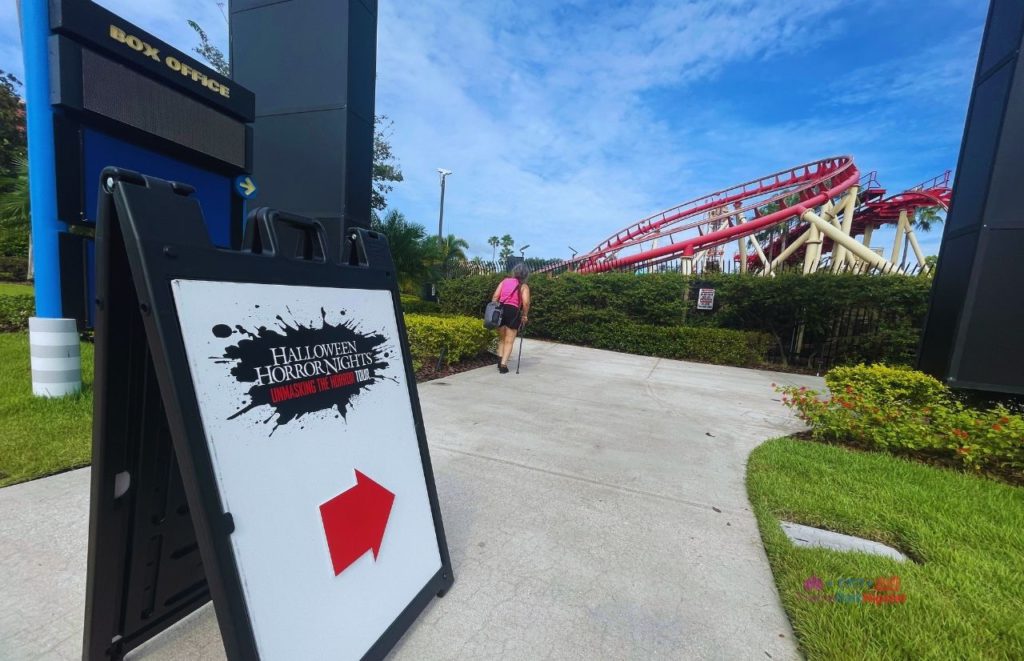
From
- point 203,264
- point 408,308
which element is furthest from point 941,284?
point 408,308

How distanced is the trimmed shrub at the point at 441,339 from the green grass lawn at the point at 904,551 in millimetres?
4287

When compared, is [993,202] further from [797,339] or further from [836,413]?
[797,339]

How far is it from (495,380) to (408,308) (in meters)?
6.48

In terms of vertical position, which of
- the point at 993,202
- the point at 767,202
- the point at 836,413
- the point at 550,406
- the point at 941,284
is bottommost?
the point at 550,406

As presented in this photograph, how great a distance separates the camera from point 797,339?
9.93m

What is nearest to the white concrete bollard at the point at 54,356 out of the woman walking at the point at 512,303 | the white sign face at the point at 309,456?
the white sign face at the point at 309,456

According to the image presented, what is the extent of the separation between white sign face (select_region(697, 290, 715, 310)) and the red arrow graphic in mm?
10320

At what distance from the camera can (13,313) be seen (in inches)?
273

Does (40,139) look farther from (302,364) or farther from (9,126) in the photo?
(9,126)

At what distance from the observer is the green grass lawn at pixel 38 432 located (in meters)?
2.57

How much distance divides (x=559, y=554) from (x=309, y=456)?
1.49 m

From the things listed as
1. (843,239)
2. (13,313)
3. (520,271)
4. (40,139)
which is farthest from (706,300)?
(843,239)

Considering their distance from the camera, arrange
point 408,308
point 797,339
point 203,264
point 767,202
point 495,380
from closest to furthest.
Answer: point 203,264
point 495,380
point 797,339
point 408,308
point 767,202

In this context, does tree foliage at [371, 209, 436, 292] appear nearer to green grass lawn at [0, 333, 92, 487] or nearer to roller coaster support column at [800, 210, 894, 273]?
green grass lawn at [0, 333, 92, 487]
